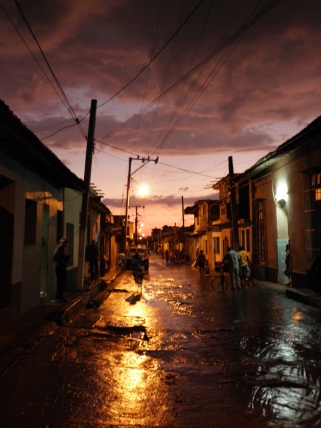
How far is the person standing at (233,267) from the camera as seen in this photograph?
16891 mm

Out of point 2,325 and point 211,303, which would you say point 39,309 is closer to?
point 2,325

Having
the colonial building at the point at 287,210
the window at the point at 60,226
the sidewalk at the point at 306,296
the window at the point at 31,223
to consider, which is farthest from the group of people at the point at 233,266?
the window at the point at 31,223

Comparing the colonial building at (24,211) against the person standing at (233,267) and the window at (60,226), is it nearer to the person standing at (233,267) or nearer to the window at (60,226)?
the window at (60,226)

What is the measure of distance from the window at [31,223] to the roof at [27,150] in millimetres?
902

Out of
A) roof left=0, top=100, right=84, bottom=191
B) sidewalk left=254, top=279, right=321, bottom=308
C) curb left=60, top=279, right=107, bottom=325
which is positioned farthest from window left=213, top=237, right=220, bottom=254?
roof left=0, top=100, right=84, bottom=191

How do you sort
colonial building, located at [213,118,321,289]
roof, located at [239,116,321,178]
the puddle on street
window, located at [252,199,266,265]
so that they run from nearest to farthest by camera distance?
the puddle on street
roof, located at [239,116,321,178]
colonial building, located at [213,118,321,289]
window, located at [252,199,266,265]

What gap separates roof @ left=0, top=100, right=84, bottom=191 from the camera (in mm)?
6562

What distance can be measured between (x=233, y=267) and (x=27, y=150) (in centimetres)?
1081

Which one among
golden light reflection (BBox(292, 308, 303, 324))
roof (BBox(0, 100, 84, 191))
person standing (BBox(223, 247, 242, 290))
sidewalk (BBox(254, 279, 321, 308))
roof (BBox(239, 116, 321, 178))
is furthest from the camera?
person standing (BBox(223, 247, 242, 290))

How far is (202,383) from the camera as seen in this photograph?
17.6ft

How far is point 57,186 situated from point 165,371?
9722 millimetres

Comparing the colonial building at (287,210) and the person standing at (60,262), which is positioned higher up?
the colonial building at (287,210)

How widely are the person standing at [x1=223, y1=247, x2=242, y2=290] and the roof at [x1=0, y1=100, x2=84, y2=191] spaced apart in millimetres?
7290

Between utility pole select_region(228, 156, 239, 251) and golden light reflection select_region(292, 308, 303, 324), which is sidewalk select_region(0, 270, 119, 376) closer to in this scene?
golden light reflection select_region(292, 308, 303, 324)
